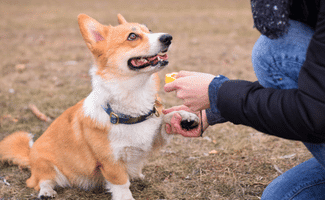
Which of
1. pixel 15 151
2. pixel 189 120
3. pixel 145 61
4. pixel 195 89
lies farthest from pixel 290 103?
pixel 15 151

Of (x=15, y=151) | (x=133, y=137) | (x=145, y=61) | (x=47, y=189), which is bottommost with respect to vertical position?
(x=47, y=189)

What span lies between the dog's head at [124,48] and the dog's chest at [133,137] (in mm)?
369

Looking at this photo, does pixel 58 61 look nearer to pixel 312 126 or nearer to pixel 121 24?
pixel 121 24

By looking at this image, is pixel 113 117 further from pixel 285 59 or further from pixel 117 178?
pixel 285 59

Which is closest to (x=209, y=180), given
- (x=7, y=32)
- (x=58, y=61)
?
(x=58, y=61)

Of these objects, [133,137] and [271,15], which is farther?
[133,137]

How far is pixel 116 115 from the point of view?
1.86 metres

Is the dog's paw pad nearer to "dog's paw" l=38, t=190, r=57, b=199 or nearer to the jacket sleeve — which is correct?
the jacket sleeve

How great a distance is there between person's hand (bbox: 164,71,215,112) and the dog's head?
510 mm

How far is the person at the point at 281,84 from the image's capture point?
987 mm

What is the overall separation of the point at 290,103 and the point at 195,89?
→ 1.35 ft

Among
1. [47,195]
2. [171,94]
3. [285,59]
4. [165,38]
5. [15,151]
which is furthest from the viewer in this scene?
[171,94]

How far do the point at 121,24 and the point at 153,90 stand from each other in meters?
0.58

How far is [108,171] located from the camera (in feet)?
6.28
